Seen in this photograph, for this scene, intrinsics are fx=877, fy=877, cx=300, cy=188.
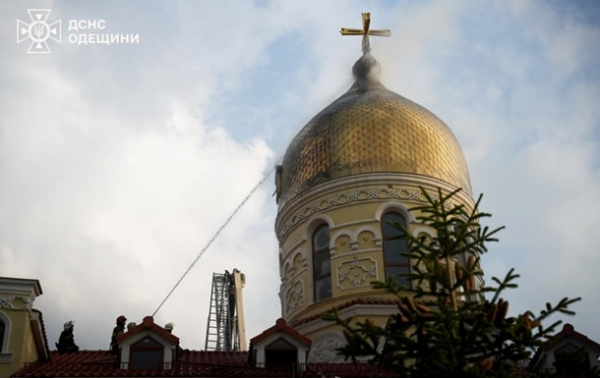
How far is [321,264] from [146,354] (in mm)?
8083

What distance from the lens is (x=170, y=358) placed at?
22219 mm

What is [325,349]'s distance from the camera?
26438 millimetres

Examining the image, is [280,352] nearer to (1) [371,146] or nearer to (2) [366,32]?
(1) [371,146]

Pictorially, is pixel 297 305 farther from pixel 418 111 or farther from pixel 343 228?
pixel 418 111

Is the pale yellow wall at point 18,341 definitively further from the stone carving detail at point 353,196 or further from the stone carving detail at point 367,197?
the stone carving detail at point 353,196

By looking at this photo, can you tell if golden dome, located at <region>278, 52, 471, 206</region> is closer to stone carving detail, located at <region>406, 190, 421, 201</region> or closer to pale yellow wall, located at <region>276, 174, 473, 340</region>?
pale yellow wall, located at <region>276, 174, 473, 340</region>

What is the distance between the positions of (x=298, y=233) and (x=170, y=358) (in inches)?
342

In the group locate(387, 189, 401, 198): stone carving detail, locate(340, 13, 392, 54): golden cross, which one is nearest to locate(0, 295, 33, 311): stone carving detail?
locate(387, 189, 401, 198): stone carving detail

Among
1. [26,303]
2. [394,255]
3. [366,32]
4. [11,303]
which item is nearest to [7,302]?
[11,303]

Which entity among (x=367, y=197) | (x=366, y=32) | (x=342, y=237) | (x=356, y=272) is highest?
(x=366, y=32)

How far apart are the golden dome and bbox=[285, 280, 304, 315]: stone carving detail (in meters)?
3.23

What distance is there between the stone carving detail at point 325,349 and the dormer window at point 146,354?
557cm

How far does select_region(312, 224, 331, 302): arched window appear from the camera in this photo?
1110 inches

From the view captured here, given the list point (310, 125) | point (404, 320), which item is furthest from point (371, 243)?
point (404, 320)
